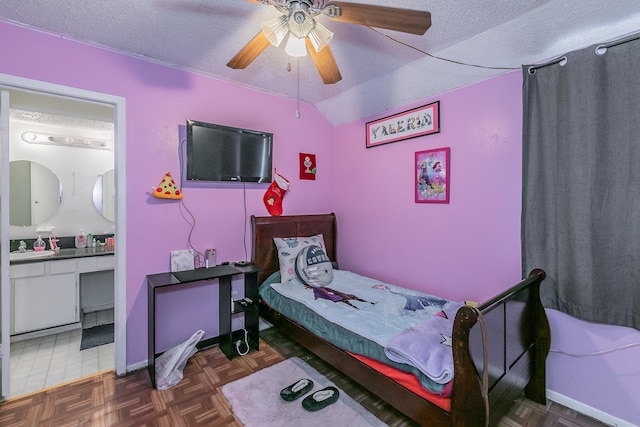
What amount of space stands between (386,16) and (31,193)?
4110mm

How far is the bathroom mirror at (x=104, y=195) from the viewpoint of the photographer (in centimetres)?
363

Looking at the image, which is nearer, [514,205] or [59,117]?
[514,205]

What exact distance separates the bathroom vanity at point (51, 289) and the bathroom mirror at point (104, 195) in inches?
21.1

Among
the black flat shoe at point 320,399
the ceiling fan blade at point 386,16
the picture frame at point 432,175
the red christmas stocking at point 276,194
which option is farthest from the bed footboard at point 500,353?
the red christmas stocking at point 276,194

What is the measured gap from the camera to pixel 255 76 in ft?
9.04

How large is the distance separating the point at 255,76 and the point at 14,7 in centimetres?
161

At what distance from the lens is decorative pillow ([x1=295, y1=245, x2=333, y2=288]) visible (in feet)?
9.20

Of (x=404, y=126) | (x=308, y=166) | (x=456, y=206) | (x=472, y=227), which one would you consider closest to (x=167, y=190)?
(x=308, y=166)

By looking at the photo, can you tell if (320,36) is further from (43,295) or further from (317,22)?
(43,295)

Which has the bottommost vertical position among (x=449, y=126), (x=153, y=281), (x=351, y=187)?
(x=153, y=281)

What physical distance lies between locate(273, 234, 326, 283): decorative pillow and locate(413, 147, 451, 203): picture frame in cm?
124

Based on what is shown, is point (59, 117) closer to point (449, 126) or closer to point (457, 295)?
point (449, 126)

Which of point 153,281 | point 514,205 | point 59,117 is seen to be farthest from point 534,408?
point 59,117

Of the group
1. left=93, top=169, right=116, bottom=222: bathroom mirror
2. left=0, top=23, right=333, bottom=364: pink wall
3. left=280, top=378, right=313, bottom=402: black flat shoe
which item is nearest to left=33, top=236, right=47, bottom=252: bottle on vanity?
left=93, top=169, right=116, bottom=222: bathroom mirror
